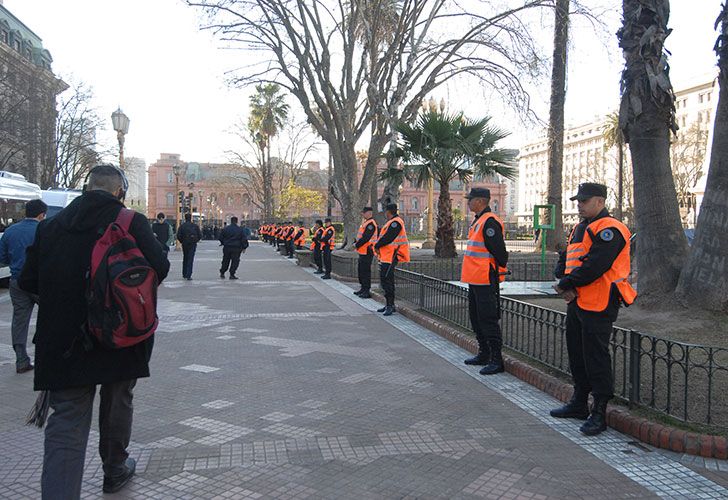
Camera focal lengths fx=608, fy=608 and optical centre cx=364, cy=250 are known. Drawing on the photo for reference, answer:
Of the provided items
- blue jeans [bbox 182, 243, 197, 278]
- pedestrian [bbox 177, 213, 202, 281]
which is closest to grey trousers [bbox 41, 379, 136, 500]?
pedestrian [bbox 177, 213, 202, 281]

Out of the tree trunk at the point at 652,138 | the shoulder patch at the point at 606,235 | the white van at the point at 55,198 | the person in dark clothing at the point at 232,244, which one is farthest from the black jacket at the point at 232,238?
the shoulder patch at the point at 606,235

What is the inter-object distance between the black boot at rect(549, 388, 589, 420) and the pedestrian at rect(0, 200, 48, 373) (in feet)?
17.6

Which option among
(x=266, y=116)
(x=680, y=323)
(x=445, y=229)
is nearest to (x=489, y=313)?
(x=680, y=323)

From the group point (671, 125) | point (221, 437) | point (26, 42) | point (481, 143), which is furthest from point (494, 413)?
point (26, 42)

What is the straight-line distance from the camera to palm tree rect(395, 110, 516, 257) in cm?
1700

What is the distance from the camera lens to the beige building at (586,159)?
6364 cm

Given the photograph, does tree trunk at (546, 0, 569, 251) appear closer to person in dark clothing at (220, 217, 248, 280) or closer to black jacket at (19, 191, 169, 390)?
person in dark clothing at (220, 217, 248, 280)

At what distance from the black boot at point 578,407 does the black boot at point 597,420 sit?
0.25 m

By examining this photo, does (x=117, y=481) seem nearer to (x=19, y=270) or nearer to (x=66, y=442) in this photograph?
(x=66, y=442)

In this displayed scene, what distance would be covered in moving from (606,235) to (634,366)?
111 centimetres

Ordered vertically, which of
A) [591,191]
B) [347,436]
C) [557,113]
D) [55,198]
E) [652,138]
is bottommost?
[347,436]

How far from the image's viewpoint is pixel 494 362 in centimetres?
648

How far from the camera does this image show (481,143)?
1722 centimetres

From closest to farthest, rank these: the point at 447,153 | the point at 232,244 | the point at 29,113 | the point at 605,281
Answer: the point at 605,281 → the point at 447,153 → the point at 232,244 → the point at 29,113
